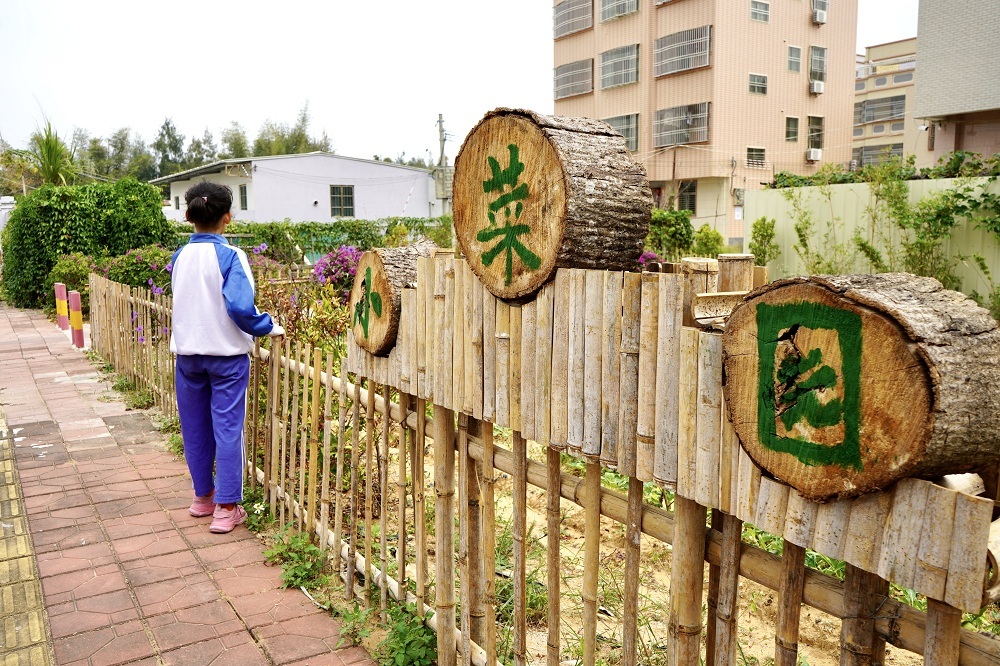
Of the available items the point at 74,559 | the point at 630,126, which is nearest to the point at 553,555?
the point at 74,559

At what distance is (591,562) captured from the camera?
2.35 metres

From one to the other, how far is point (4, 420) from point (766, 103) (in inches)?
942

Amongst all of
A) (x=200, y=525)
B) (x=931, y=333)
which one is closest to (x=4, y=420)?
(x=200, y=525)

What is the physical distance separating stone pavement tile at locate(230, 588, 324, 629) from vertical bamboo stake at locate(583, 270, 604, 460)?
6.71ft

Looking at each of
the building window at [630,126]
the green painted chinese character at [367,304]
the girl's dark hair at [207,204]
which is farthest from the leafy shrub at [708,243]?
the green painted chinese character at [367,304]

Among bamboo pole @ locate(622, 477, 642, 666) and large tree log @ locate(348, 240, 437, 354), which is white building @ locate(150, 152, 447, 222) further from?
bamboo pole @ locate(622, 477, 642, 666)

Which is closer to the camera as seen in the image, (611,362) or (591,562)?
(611,362)

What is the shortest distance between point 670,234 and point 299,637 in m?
16.3

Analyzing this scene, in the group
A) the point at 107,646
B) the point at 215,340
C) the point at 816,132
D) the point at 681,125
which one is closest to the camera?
the point at 107,646

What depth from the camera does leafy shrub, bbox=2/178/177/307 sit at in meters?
16.8

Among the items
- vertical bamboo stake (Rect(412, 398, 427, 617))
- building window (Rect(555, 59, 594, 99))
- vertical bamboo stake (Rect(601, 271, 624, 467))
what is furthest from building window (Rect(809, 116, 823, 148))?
vertical bamboo stake (Rect(601, 271, 624, 467))

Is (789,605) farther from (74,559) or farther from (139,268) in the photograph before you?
(139,268)

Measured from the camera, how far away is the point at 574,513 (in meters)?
4.88

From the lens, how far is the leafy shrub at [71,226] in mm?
16750
